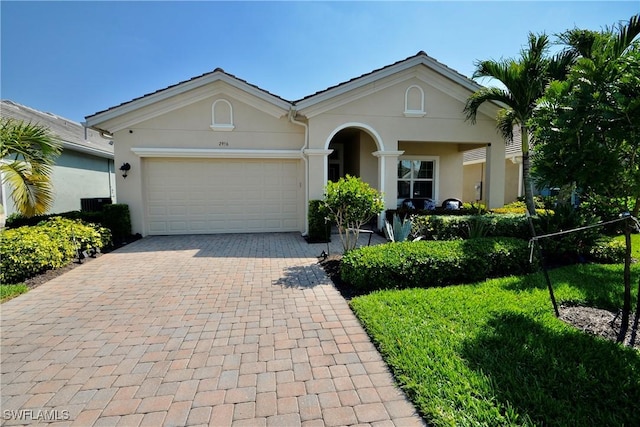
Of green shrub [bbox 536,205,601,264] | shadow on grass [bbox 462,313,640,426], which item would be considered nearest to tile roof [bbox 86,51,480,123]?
green shrub [bbox 536,205,601,264]

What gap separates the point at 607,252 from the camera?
6.82 meters

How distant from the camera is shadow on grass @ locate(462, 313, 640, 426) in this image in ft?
7.57

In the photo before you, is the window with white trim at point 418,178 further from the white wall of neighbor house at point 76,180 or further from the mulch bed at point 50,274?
the white wall of neighbor house at point 76,180

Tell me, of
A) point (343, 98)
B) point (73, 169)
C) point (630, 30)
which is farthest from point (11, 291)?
point (630, 30)

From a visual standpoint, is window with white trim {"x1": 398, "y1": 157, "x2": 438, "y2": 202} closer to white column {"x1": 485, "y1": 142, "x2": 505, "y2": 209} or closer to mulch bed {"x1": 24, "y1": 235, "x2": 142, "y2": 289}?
white column {"x1": 485, "y1": 142, "x2": 505, "y2": 209}

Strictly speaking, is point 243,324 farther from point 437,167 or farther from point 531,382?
point 437,167

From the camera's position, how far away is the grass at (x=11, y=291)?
5.02m

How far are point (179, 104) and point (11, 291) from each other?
713cm

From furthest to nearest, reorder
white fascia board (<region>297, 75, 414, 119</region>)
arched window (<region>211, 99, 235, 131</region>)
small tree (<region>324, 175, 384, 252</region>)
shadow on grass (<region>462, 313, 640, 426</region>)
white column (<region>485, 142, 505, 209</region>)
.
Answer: white column (<region>485, 142, 505, 209</region>)
arched window (<region>211, 99, 235, 131</region>)
white fascia board (<region>297, 75, 414, 119</region>)
small tree (<region>324, 175, 384, 252</region>)
shadow on grass (<region>462, 313, 640, 426</region>)

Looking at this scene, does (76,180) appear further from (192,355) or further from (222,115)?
(192,355)

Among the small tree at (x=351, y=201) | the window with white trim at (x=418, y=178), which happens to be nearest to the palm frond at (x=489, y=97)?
the window with white trim at (x=418, y=178)

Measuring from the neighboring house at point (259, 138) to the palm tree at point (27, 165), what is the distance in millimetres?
2829

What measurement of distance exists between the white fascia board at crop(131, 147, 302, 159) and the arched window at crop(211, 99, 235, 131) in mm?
785

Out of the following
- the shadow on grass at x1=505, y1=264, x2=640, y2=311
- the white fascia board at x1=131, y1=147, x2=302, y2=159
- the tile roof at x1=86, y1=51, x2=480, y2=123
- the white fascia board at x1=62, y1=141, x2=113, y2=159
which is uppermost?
the tile roof at x1=86, y1=51, x2=480, y2=123
